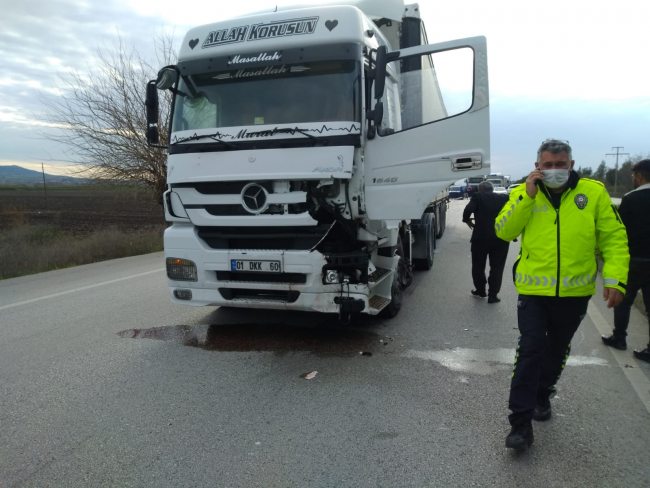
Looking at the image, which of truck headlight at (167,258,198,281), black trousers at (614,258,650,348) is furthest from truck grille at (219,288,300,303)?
black trousers at (614,258,650,348)

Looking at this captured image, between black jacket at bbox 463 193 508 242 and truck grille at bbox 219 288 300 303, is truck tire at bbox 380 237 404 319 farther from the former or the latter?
black jacket at bbox 463 193 508 242

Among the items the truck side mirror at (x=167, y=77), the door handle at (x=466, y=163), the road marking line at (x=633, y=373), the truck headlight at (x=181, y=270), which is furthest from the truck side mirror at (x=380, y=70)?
the road marking line at (x=633, y=373)

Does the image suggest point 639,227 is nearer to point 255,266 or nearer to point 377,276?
point 377,276

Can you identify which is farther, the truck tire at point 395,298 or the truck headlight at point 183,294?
the truck tire at point 395,298

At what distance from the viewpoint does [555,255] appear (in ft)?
10.3

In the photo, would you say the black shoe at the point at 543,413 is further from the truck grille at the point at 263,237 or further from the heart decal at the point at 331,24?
the heart decal at the point at 331,24

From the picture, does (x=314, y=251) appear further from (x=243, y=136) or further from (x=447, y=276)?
(x=447, y=276)

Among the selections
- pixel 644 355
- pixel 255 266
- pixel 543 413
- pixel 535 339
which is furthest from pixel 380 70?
pixel 644 355

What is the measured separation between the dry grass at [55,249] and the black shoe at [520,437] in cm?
1034

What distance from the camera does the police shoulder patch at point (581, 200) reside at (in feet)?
10.3

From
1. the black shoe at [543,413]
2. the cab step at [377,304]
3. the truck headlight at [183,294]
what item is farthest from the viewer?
the truck headlight at [183,294]

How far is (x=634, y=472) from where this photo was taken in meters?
2.87

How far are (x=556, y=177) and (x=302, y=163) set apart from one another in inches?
91.8

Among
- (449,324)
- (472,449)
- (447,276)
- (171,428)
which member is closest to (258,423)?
(171,428)
